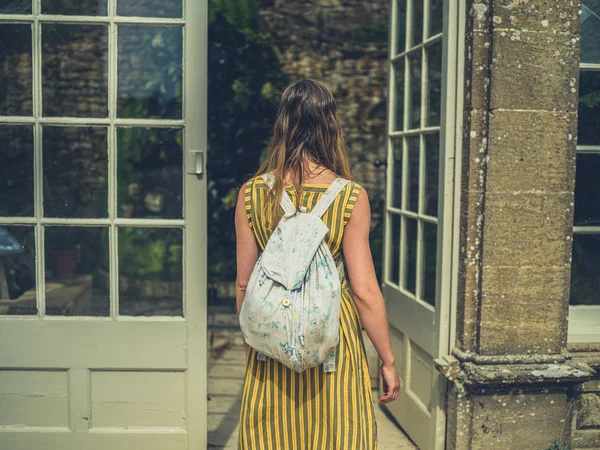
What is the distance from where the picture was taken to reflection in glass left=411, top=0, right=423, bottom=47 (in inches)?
142

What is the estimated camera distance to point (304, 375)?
83.6 inches

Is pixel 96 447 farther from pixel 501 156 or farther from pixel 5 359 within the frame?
pixel 501 156

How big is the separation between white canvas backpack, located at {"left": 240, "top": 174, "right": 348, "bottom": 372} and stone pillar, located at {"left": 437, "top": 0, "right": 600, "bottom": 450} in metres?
1.20

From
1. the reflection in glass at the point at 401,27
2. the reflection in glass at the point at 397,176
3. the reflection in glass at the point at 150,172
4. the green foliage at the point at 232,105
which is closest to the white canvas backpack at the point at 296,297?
the reflection in glass at the point at 150,172

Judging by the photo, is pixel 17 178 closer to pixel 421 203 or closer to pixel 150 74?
pixel 150 74

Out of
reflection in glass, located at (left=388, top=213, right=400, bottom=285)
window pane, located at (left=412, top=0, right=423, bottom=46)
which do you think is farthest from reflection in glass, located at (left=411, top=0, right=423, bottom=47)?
reflection in glass, located at (left=388, top=213, right=400, bottom=285)

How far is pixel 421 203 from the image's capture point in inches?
138

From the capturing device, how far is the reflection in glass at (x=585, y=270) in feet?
10.8

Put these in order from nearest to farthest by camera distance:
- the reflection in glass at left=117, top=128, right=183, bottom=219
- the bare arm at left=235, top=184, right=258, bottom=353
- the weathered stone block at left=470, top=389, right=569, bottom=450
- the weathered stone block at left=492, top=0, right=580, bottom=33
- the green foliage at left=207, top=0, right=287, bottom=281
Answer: the bare arm at left=235, top=184, right=258, bottom=353 < the weathered stone block at left=492, top=0, right=580, bottom=33 < the weathered stone block at left=470, top=389, right=569, bottom=450 < the reflection in glass at left=117, top=128, right=183, bottom=219 < the green foliage at left=207, top=0, right=287, bottom=281

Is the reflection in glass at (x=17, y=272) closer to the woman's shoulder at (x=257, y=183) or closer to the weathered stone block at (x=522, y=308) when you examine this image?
the woman's shoulder at (x=257, y=183)

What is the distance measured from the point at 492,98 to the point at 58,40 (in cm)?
184

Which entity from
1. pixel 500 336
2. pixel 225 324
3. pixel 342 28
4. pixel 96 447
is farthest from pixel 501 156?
pixel 342 28

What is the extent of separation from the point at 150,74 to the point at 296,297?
1571 mm

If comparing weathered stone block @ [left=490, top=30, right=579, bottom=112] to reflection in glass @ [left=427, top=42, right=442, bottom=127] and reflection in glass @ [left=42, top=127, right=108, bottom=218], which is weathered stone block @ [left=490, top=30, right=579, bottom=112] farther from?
reflection in glass @ [left=42, top=127, right=108, bottom=218]
